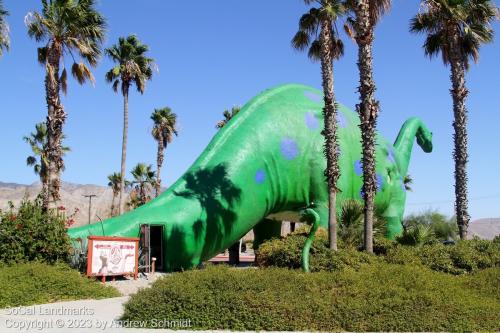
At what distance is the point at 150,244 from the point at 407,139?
38.3ft

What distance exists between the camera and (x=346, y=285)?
29.6ft

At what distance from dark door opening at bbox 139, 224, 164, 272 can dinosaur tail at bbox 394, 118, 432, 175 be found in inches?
381

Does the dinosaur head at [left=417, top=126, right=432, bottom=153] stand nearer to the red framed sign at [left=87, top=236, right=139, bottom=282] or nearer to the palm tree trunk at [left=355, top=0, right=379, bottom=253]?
the palm tree trunk at [left=355, top=0, right=379, bottom=253]

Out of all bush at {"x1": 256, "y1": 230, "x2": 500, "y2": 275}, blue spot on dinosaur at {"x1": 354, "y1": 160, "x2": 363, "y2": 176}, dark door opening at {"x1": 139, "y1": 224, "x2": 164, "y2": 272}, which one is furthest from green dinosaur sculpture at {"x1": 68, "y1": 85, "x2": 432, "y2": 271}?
bush at {"x1": 256, "y1": 230, "x2": 500, "y2": 275}

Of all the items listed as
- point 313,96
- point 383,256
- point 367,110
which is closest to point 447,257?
point 383,256

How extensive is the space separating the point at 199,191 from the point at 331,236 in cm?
361

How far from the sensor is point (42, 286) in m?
10.7

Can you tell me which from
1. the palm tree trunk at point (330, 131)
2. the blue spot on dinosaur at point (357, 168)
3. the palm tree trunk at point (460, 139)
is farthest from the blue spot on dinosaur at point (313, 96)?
the palm tree trunk at point (460, 139)

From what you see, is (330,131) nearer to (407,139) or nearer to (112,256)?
(112,256)

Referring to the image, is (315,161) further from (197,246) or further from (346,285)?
(346,285)

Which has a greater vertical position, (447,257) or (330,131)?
(330,131)

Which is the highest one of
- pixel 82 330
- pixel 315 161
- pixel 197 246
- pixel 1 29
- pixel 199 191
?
pixel 1 29

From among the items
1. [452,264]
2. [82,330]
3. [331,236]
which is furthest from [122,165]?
[82,330]

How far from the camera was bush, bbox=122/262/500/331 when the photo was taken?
797 cm
